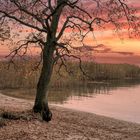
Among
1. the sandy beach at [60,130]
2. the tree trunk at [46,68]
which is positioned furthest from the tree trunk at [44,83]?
the sandy beach at [60,130]

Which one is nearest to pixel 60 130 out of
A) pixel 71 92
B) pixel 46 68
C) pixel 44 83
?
pixel 44 83

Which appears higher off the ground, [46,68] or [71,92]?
Answer: [46,68]

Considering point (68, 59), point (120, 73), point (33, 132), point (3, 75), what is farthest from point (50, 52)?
point (120, 73)

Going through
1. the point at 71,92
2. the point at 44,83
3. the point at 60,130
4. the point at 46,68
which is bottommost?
the point at 60,130

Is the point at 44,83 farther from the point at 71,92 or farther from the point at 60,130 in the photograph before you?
the point at 71,92

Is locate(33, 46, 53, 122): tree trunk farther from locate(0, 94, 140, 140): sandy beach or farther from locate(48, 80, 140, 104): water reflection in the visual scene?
locate(48, 80, 140, 104): water reflection

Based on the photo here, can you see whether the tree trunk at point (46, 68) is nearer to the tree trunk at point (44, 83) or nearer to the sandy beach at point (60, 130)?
the tree trunk at point (44, 83)

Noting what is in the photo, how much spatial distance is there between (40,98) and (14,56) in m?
4.54

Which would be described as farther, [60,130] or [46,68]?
[46,68]

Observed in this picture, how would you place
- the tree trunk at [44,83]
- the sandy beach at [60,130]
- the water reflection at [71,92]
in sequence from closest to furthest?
the sandy beach at [60,130] < the tree trunk at [44,83] < the water reflection at [71,92]

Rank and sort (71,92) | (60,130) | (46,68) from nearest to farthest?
(60,130) → (46,68) → (71,92)

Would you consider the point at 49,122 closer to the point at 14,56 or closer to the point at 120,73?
the point at 14,56

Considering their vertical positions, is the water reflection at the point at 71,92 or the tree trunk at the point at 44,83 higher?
the tree trunk at the point at 44,83

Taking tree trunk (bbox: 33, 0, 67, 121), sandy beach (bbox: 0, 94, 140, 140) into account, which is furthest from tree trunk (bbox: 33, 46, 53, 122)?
sandy beach (bbox: 0, 94, 140, 140)
